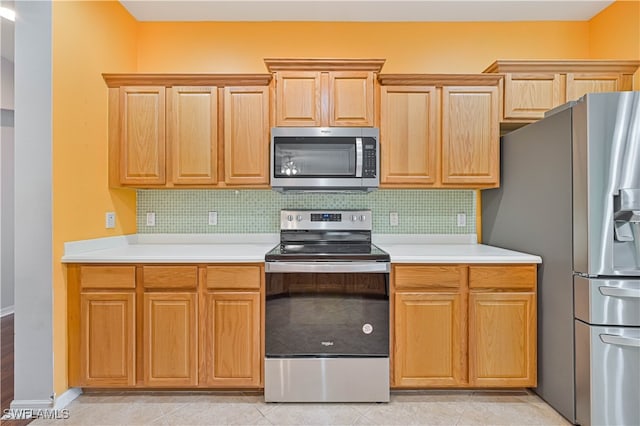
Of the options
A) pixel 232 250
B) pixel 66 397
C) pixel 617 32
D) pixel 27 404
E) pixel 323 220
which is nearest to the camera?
pixel 27 404

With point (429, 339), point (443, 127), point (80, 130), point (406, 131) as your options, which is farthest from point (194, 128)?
point (429, 339)

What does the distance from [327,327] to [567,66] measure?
8.38 feet

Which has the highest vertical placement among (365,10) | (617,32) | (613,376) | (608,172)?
(365,10)

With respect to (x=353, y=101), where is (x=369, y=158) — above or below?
below

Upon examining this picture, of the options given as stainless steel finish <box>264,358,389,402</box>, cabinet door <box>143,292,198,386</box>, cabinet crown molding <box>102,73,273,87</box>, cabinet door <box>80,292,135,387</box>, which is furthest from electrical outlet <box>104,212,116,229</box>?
stainless steel finish <box>264,358,389,402</box>

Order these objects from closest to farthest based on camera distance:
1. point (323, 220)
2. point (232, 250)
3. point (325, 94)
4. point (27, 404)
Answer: point (27, 404) < point (232, 250) < point (325, 94) < point (323, 220)

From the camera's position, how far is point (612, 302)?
6.00ft

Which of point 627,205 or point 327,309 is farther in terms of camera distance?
point 327,309

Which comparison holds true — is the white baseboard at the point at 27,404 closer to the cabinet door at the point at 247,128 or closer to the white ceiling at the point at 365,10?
the cabinet door at the point at 247,128

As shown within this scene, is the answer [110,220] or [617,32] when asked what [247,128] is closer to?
[110,220]

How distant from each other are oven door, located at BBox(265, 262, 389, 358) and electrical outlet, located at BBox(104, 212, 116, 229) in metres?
1.31

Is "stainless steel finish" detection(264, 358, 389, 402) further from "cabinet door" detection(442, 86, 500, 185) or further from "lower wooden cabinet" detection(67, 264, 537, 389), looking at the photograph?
"cabinet door" detection(442, 86, 500, 185)

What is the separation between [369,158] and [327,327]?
120cm

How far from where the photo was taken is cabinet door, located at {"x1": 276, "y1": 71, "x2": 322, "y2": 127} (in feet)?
8.42
